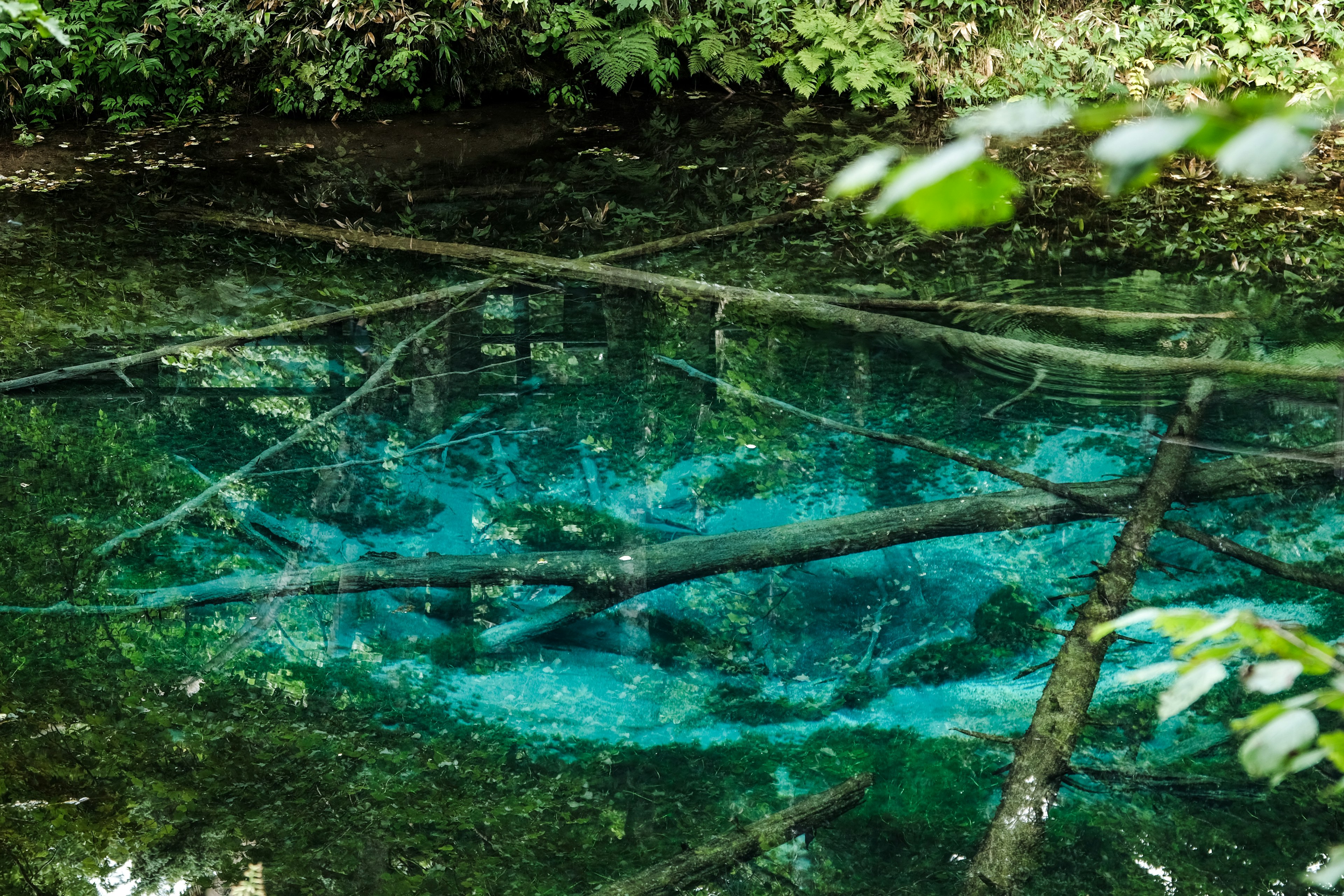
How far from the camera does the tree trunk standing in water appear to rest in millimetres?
2383

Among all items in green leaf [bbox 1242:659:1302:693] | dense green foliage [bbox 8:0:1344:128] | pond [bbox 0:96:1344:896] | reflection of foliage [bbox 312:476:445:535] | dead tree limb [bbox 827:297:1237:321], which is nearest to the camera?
green leaf [bbox 1242:659:1302:693]

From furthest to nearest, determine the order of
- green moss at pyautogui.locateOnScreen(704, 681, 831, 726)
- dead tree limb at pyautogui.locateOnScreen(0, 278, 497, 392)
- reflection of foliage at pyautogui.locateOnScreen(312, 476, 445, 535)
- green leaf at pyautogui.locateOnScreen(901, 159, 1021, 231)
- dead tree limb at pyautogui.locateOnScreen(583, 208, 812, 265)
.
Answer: dead tree limb at pyautogui.locateOnScreen(583, 208, 812, 265), dead tree limb at pyautogui.locateOnScreen(0, 278, 497, 392), reflection of foliage at pyautogui.locateOnScreen(312, 476, 445, 535), green moss at pyautogui.locateOnScreen(704, 681, 831, 726), green leaf at pyautogui.locateOnScreen(901, 159, 1021, 231)

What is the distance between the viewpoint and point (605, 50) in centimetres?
929

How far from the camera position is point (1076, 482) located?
12.5ft

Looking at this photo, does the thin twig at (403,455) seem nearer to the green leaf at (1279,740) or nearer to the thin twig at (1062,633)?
the thin twig at (1062,633)

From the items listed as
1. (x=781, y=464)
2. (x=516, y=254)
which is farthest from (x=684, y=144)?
(x=781, y=464)

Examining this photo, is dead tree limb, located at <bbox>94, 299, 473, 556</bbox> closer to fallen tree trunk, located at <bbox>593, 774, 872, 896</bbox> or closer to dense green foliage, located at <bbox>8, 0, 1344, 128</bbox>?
fallen tree trunk, located at <bbox>593, 774, 872, 896</bbox>

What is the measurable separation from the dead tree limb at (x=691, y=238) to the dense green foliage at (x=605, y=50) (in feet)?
10.8

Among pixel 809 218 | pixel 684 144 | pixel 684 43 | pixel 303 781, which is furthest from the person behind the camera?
pixel 684 43

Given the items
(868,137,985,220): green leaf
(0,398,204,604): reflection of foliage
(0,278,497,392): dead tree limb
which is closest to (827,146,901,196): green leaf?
(868,137,985,220): green leaf

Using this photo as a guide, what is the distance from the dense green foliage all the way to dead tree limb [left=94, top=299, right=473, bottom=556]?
4.82 meters

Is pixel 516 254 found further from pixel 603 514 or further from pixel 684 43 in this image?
pixel 684 43

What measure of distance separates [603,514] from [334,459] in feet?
3.96

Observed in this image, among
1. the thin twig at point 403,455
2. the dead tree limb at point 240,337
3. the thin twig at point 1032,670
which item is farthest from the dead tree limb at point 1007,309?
the thin twig at point 1032,670
